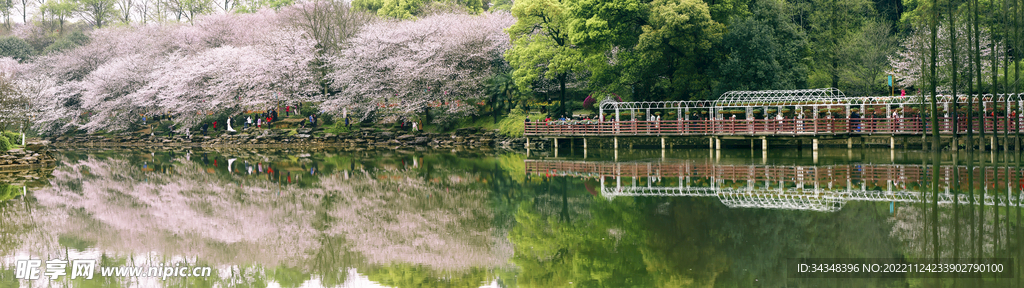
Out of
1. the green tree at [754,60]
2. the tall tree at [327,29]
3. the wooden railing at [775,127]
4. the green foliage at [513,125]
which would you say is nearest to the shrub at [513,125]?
the green foliage at [513,125]

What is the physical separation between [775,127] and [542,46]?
12.1 metres

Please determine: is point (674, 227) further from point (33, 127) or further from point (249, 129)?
point (33, 127)

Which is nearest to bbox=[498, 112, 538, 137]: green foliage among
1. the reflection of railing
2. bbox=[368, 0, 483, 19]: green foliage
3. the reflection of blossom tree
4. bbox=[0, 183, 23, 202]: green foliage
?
the reflection of railing

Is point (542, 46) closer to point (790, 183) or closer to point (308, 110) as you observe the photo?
point (308, 110)

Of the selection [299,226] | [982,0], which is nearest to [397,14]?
[982,0]

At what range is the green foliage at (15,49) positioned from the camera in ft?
206

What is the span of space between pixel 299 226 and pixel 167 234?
2139 mm

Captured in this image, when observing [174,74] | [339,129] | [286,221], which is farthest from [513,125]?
[286,221]

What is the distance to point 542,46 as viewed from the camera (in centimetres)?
3703

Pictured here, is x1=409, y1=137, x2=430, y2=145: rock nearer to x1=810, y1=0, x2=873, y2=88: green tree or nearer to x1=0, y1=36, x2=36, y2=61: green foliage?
x1=810, y1=0, x2=873, y2=88: green tree

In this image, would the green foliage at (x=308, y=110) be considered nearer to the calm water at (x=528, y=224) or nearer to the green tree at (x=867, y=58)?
the calm water at (x=528, y=224)

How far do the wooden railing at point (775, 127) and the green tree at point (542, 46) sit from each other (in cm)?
280

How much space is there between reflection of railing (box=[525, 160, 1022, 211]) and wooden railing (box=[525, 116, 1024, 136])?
25.9ft

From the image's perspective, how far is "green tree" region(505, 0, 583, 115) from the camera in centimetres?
3600
